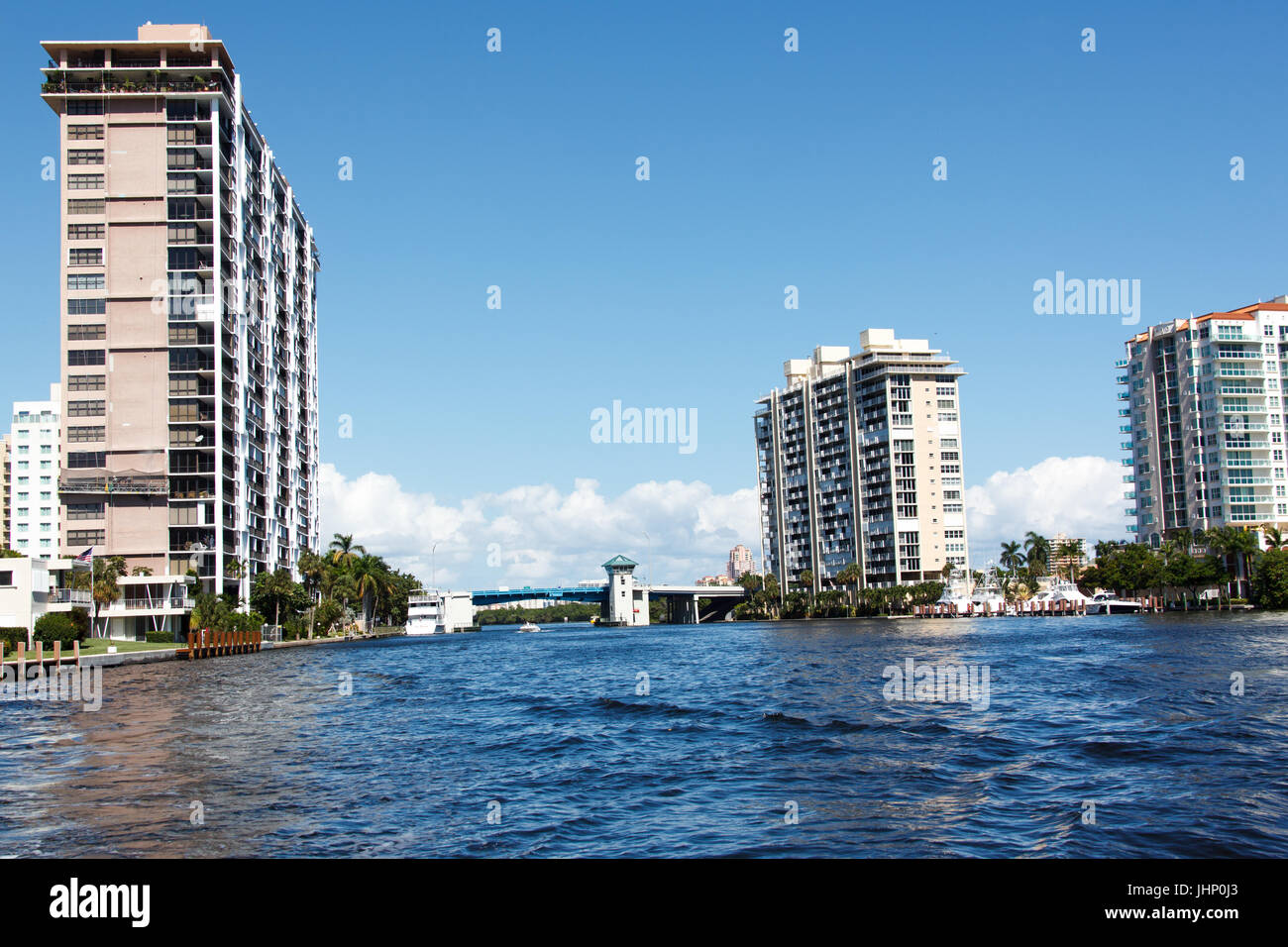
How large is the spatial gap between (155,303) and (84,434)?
15219 millimetres

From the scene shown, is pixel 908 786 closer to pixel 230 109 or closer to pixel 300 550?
pixel 230 109

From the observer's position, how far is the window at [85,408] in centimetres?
10450

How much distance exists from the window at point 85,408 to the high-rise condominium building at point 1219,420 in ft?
537

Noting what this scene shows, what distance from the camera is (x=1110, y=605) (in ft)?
560

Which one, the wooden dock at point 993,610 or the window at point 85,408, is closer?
the window at point 85,408

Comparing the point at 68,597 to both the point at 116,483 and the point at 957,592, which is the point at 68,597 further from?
the point at 957,592

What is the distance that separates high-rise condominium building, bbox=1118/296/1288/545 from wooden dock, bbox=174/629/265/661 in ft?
490

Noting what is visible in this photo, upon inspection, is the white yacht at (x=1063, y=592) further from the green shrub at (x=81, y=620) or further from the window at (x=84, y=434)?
the green shrub at (x=81, y=620)

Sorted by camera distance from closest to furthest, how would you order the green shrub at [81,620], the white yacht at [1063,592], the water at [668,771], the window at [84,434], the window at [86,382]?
1. the water at [668,771]
2. the green shrub at [81,620]
3. the window at [84,434]
4. the window at [86,382]
5. the white yacht at [1063,592]

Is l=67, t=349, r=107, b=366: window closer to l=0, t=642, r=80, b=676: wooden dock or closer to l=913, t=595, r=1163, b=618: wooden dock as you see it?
l=0, t=642, r=80, b=676: wooden dock

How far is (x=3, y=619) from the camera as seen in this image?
67.2 metres

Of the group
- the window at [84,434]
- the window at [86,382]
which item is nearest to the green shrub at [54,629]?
the window at [84,434]

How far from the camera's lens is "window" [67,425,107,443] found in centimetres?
10412
